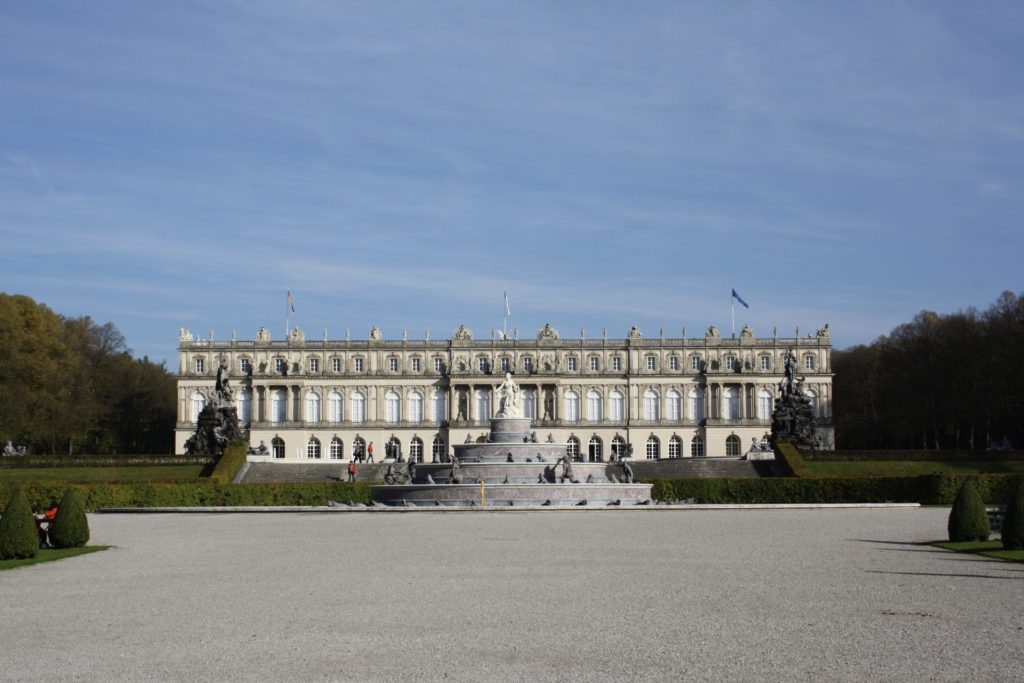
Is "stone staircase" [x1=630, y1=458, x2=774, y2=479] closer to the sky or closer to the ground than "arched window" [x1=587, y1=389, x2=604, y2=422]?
closer to the ground

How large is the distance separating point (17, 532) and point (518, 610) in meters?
11.1

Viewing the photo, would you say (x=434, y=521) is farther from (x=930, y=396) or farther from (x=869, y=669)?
(x=930, y=396)

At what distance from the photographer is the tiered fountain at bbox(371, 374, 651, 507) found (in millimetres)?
40094

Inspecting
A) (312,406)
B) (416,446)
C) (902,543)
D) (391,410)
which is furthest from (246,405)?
(902,543)

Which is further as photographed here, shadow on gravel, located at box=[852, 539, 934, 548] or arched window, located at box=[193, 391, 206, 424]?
arched window, located at box=[193, 391, 206, 424]

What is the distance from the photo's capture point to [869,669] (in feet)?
38.6

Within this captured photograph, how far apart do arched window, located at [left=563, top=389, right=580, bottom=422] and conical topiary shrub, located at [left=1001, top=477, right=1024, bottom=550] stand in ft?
258

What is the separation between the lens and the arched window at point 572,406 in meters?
101

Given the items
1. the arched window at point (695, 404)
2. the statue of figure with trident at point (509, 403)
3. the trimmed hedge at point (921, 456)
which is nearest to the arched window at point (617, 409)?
the arched window at point (695, 404)

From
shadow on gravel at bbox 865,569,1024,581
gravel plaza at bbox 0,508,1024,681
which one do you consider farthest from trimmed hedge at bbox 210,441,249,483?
shadow on gravel at bbox 865,569,1024,581

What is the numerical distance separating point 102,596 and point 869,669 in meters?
10.5

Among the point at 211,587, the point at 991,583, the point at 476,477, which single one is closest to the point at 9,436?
the point at 476,477

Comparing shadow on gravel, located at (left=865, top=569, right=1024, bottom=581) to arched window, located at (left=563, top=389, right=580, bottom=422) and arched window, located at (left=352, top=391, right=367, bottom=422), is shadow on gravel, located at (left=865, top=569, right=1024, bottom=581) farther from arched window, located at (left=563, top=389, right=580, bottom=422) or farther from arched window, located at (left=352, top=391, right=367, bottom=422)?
arched window, located at (left=352, top=391, right=367, bottom=422)

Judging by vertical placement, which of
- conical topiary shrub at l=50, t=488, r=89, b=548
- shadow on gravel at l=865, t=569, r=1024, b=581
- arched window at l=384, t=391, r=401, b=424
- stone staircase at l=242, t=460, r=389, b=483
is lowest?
shadow on gravel at l=865, t=569, r=1024, b=581
